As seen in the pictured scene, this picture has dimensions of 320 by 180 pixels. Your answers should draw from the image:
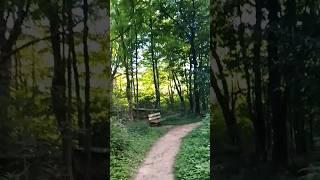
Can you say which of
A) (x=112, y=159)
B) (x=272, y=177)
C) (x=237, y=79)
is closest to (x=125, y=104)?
(x=112, y=159)

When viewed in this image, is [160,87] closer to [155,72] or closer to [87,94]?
[155,72]

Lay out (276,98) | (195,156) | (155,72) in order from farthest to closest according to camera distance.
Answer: (155,72), (195,156), (276,98)

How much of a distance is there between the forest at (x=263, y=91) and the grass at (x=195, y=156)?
15 cm

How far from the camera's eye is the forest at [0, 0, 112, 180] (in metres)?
4.11

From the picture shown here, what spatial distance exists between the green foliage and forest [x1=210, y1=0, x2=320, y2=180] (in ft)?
2.19

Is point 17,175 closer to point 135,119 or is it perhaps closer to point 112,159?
point 112,159

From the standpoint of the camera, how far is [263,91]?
4.27 metres

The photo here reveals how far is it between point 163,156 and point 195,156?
1.06ft

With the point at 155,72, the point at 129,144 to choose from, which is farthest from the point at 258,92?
the point at 129,144

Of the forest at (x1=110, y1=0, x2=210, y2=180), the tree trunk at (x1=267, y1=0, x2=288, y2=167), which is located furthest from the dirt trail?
the tree trunk at (x1=267, y1=0, x2=288, y2=167)

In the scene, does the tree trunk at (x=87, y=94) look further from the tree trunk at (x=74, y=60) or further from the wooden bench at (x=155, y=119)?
the wooden bench at (x=155, y=119)

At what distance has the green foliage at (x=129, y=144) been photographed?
4.47 meters

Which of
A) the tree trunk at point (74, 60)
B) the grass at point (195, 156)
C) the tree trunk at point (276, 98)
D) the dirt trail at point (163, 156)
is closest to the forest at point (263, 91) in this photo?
the tree trunk at point (276, 98)

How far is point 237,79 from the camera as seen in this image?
4.28m
